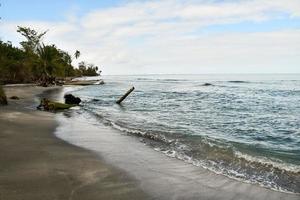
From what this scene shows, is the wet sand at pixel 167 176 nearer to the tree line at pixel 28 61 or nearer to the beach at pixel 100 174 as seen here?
the beach at pixel 100 174

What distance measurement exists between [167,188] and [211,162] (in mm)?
3734

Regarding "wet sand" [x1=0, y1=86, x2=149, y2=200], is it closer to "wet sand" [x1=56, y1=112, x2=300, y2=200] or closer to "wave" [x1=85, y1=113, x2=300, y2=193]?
"wet sand" [x1=56, y1=112, x2=300, y2=200]

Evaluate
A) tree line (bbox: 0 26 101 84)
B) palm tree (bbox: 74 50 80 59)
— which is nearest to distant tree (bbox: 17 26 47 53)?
tree line (bbox: 0 26 101 84)

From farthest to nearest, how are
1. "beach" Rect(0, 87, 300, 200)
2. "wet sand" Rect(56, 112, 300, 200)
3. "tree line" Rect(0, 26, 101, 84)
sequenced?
"tree line" Rect(0, 26, 101, 84), "wet sand" Rect(56, 112, 300, 200), "beach" Rect(0, 87, 300, 200)

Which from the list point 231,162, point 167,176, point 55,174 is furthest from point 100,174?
point 231,162

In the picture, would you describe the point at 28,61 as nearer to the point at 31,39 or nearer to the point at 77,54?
the point at 31,39

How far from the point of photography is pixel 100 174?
8836 millimetres

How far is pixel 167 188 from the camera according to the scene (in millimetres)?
8070

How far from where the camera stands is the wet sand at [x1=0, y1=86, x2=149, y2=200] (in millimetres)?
7215

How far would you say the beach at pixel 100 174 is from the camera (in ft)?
24.5

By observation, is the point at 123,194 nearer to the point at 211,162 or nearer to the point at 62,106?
the point at 211,162

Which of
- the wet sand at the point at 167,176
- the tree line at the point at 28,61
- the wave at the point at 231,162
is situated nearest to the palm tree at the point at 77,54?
the tree line at the point at 28,61

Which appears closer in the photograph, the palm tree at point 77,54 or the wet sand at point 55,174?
the wet sand at point 55,174

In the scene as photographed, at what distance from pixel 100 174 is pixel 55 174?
1.02 m
